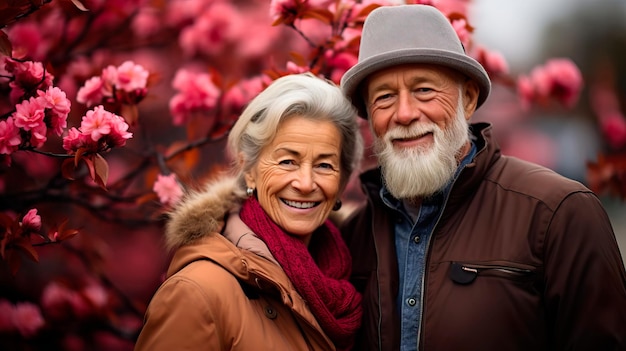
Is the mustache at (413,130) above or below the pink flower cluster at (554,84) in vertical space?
above

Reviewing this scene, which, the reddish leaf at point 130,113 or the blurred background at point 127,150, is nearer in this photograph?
the reddish leaf at point 130,113

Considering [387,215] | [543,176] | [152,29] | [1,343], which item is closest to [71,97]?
[152,29]

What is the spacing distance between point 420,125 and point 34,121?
4.77 feet

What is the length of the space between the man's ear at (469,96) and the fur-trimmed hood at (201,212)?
3.37 feet

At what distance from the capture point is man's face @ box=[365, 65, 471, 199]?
2.61 metres

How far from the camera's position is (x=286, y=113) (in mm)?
2686

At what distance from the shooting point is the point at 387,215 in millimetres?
2873

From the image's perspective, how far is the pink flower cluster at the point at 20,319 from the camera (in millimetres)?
3498

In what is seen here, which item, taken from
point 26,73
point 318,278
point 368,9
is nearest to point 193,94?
point 368,9

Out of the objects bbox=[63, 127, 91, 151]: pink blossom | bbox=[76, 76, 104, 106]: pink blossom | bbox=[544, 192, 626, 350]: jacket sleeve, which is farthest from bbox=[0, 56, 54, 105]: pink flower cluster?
bbox=[544, 192, 626, 350]: jacket sleeve

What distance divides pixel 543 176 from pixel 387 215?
68cm

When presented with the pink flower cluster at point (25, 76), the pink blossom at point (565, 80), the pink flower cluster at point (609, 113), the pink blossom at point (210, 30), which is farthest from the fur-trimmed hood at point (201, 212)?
A: the pink flower cluster at point (609, 113)

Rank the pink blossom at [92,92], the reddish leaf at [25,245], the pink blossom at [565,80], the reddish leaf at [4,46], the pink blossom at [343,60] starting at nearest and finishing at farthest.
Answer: the reddish leaf at [4,46] < the reddish leaf at [25,245] < the pink blossom at [92,92] < the pink blossom at [343,60] < the pink blossom at [565,80]

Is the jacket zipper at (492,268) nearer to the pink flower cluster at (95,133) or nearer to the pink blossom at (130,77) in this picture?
the pink flower cluster at (95,133)
